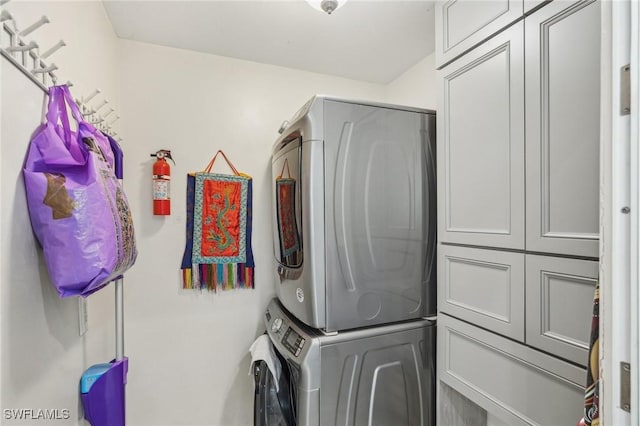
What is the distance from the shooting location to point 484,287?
113cm

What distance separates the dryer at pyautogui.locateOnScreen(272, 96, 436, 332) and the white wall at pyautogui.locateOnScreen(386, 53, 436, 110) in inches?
22.6

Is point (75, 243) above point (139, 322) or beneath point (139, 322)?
above

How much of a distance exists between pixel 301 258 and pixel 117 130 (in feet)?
4.43

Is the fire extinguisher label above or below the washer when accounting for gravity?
above

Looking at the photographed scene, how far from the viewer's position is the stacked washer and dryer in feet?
3.99

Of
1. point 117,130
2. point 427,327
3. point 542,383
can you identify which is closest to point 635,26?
point 542,383

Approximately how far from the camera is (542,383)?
926mm

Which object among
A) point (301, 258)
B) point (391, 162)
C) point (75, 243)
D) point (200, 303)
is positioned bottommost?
point (200, 303)

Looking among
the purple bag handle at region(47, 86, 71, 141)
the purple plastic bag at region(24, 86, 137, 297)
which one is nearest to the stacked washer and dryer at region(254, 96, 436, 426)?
the purple plastic bag at region(24, 86, 137, 297)

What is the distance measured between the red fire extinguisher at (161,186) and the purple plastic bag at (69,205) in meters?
0.82

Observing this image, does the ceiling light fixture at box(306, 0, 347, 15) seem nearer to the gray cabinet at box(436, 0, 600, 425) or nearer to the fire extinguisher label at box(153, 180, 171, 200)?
the gray cabinet at box(436, 0, 600, 425)

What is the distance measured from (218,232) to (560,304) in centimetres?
173

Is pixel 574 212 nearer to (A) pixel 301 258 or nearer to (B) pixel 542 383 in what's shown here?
(B) pixel 542 383

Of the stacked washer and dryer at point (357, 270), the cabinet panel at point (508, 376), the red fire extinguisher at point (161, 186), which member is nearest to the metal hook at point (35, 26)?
the stacked washer and dryer at point (357, 270)
